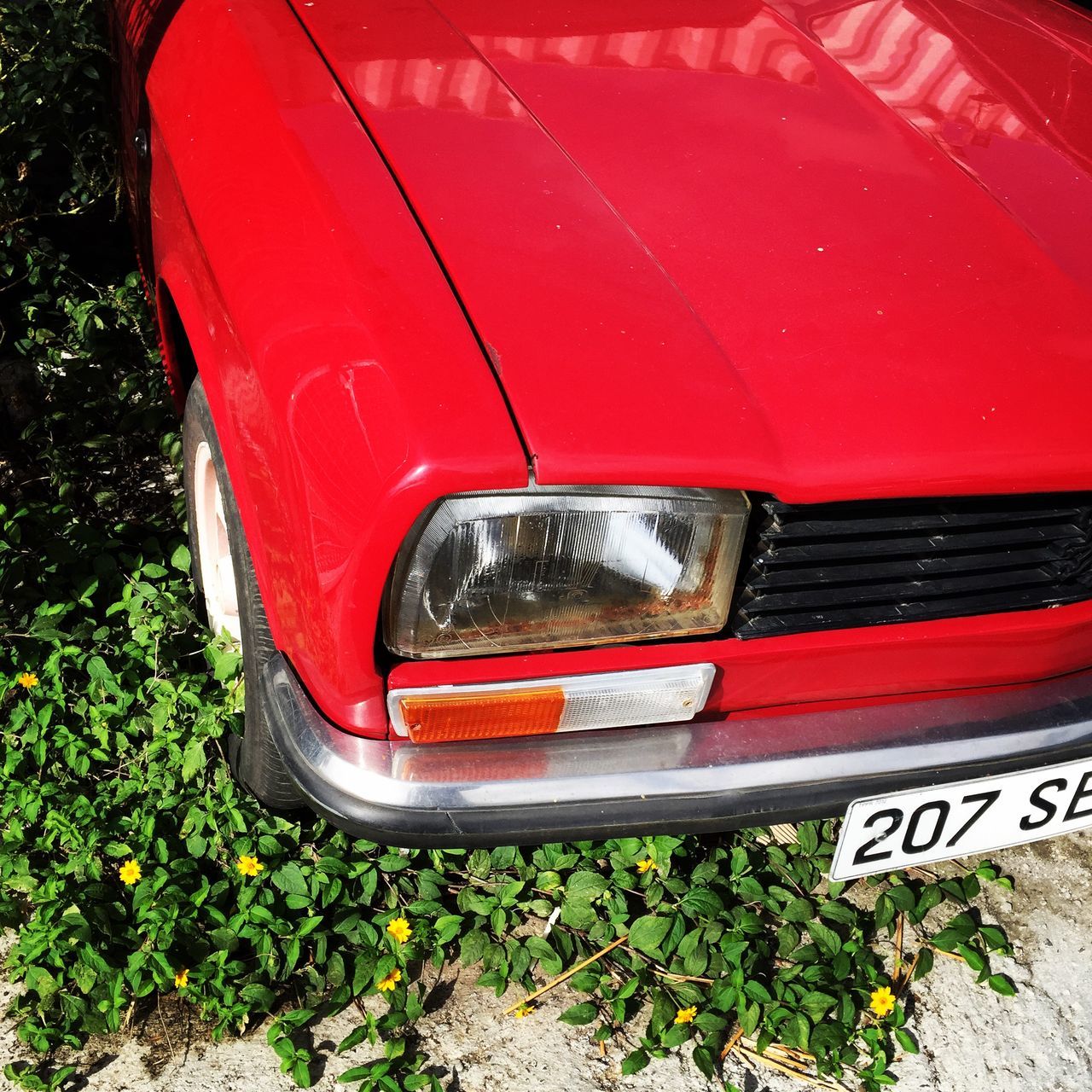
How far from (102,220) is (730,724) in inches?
106

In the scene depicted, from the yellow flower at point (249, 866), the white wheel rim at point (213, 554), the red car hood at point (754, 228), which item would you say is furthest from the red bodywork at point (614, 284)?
the yellow flower at point (249, 866)

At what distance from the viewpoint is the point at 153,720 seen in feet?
7.37

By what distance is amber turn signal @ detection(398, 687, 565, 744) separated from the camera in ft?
4.74

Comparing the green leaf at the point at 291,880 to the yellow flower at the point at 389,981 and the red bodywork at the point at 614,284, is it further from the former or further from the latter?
the red bodywork at the point at 614,284

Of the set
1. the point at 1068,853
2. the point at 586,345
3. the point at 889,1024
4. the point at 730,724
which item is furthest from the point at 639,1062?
the point at 586,345

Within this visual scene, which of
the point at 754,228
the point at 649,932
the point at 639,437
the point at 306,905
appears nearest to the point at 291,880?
the point at 306,905

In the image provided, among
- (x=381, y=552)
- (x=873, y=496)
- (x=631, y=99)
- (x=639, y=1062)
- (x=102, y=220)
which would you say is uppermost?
(x=631, y=99)

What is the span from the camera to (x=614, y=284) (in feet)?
4.89

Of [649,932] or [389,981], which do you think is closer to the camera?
[389,981]

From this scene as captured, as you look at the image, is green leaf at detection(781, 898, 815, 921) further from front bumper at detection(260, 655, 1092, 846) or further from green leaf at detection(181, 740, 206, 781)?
green leaf at detection(181, 740, 206, 781)

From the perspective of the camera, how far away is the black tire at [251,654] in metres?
1.73

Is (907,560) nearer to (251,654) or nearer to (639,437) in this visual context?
(639,437)

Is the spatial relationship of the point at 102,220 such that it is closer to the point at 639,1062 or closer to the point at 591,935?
the point at 591,935

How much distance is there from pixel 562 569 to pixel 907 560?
503 mm
